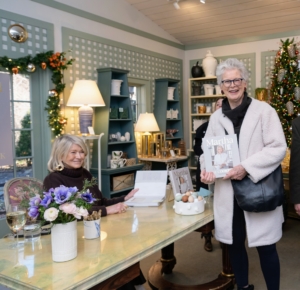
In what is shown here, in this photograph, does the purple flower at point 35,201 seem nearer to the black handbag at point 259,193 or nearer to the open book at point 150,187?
the open book at point 150,187

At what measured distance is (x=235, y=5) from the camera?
5219mm

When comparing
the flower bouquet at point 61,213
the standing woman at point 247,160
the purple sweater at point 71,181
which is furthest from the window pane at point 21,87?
the flower bouquet at point 61,213

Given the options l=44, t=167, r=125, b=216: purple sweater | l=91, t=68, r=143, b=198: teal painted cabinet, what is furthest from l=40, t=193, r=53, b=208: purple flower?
l=91, t=68, r=143, b=198: teal painted cabinet

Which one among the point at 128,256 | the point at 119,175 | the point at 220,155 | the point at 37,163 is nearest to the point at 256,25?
the point at 119,175

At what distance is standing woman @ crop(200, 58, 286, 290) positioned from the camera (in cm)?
198

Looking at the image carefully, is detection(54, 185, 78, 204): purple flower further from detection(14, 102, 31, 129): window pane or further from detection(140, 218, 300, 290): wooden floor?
detection(14, 102, 31, 129): window pane

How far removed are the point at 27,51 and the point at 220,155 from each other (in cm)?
293

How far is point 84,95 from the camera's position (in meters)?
4.19

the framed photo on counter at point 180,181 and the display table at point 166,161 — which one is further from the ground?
the framed photo on counter at point 180,181

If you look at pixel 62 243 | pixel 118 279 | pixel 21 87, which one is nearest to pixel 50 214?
pixel 62 243

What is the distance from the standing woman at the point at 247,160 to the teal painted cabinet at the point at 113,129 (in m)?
2.66

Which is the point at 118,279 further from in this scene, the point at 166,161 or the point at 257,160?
the point at 166,161

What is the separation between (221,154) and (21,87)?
9.72 ft

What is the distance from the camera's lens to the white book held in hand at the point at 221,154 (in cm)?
200
